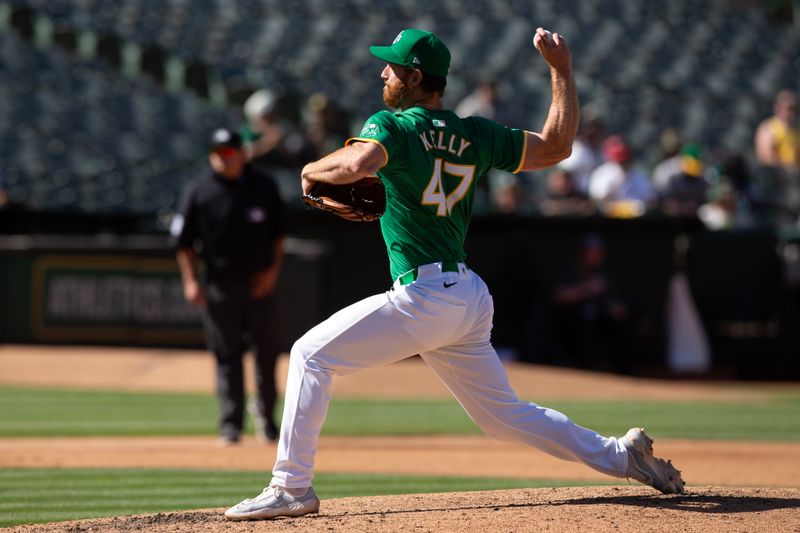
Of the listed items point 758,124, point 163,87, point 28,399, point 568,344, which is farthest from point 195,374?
point 758,124

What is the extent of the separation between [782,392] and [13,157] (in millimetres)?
10026

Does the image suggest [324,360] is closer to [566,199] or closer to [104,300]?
[104,300]

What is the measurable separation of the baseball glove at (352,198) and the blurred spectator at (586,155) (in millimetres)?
10597

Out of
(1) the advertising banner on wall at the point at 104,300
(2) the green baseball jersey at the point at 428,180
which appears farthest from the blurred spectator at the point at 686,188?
(2) the green baseball jersey at the point at 428,180

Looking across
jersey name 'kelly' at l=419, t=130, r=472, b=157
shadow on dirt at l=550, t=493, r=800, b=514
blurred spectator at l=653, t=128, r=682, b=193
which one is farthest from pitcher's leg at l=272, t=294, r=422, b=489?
blurred spectator at l=653, t=128, r=682, b=193

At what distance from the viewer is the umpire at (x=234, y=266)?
29.1 ft

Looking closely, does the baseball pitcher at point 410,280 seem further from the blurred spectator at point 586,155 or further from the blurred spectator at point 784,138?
the blurred spectator at point 784,138

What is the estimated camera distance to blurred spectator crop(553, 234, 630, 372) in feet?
Answer: 45.9

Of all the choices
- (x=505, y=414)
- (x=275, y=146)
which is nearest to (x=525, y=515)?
(x=505, y=414)

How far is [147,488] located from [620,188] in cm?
911

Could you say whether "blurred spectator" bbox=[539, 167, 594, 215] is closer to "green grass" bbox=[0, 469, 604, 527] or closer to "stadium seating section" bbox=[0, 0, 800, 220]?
"stadium seating section" bbox=[0, 0, 800, 220]

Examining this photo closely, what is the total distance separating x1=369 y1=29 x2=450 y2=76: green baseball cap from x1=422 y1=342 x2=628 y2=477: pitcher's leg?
43.9 inches

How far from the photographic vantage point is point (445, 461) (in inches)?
320

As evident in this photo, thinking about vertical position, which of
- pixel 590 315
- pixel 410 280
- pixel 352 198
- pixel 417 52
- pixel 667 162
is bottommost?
pixel 410 280
